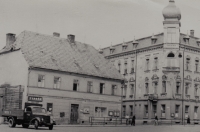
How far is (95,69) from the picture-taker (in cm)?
4066

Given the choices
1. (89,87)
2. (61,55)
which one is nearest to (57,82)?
(61,55)

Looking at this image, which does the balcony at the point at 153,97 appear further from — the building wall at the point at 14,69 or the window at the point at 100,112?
the building wall at the point at 14,69

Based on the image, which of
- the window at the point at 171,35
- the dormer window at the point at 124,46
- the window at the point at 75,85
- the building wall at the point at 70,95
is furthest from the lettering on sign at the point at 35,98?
→ the dormer window at the point at 124,46

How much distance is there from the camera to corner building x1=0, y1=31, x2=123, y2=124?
3456 centimetres

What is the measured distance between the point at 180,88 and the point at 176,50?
4711mm

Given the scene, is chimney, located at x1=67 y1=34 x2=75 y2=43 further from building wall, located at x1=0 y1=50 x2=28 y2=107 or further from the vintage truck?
the vintage truck

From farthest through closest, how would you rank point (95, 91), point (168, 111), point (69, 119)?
point (168, 111) < point (95, 91) < point (69, 119)

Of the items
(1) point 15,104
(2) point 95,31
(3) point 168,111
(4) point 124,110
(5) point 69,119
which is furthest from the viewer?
(4) point 124,110

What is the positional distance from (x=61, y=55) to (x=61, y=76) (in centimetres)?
270

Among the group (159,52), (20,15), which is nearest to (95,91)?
(159,52)

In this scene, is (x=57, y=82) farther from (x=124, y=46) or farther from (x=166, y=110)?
(x=124, y=46)

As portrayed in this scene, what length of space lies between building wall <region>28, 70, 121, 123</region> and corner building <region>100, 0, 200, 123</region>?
7716 millimetres

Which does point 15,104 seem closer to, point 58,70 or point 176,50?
point 58,70

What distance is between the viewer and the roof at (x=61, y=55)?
3547cm
